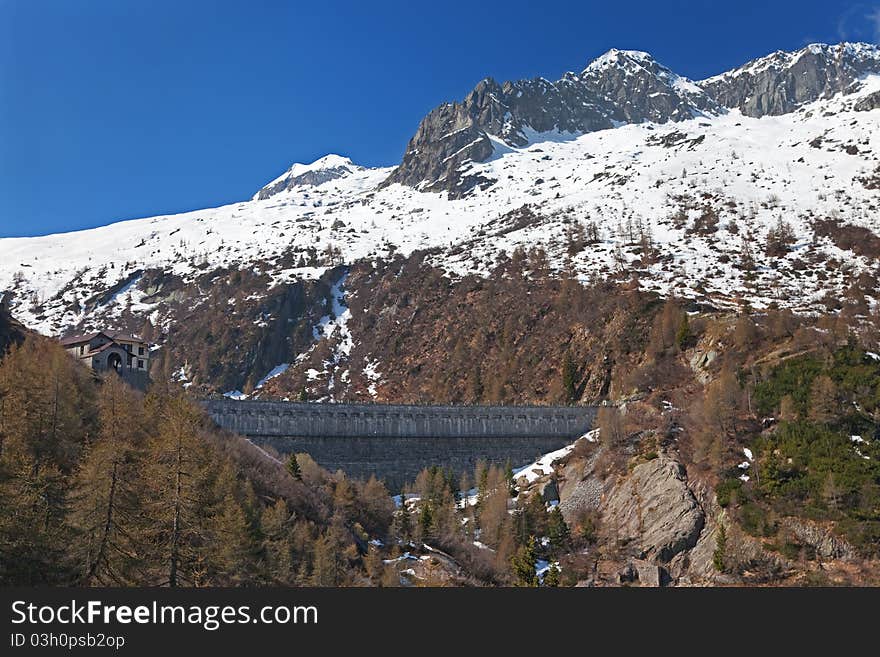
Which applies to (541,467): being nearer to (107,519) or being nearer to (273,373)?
(107,519)

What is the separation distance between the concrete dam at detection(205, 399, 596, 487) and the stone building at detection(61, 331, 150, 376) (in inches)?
293

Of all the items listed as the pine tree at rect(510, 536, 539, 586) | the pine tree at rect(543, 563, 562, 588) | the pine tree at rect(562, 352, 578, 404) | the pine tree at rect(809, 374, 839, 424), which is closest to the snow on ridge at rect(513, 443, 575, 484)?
the pine tree at rect(562, 352, 578, 404)

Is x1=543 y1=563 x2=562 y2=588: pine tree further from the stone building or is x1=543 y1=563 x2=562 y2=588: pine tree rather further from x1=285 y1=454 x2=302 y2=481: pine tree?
the stone building

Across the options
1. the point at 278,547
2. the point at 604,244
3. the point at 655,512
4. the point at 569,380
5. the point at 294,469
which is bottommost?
the point at 278,547

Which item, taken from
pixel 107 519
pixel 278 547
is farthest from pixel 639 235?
pixel 107 519

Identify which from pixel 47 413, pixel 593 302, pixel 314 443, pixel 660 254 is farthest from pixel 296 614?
pixel 660 254

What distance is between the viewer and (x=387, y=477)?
73.7 m

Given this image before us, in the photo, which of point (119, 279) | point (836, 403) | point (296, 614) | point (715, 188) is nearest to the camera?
point (296, 614)

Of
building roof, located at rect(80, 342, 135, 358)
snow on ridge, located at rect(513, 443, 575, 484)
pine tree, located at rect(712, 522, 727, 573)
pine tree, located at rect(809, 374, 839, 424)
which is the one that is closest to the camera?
pine tree, located at rect(712, 522, 727, 573)

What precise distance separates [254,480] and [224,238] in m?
158

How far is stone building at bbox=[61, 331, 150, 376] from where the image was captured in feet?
212

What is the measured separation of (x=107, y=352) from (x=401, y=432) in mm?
26795

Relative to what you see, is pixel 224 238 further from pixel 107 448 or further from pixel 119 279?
pixel 107 448

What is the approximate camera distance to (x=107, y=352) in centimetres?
6594
